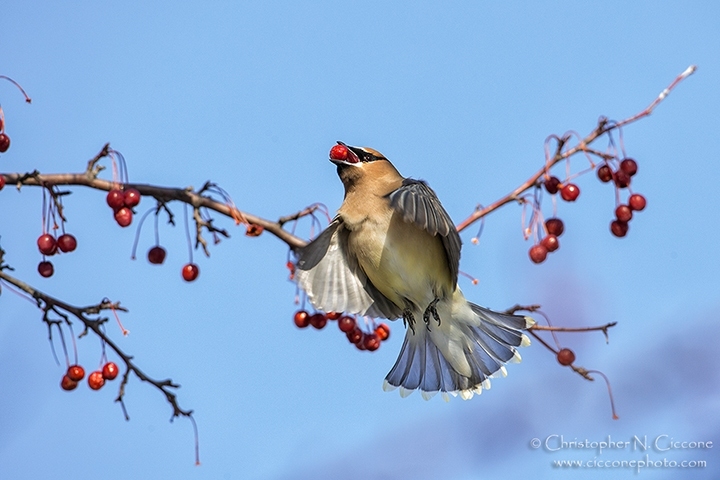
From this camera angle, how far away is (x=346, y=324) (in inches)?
162

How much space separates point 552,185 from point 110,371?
2.09 metres

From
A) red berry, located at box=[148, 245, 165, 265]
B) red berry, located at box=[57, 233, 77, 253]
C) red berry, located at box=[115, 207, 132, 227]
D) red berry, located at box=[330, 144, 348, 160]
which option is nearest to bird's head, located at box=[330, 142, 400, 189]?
red berry, located at box=[330, 144, 348, 160]

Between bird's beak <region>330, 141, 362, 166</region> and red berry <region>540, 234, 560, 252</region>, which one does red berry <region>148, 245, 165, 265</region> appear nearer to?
bird's beak <region>330, 141, 362, 166</region>

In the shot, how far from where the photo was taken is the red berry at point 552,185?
3.84 metres

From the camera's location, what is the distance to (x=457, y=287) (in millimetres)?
4367

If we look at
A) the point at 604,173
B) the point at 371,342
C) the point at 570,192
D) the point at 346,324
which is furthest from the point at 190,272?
the point at 604,173

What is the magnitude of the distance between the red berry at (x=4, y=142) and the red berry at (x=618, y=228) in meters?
2.69

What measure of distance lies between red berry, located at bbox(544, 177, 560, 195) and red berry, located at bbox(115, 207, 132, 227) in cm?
176

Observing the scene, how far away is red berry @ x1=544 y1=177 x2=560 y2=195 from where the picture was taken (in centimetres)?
384

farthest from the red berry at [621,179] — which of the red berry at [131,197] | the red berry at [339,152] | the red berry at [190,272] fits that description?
the red berry at [131,197]

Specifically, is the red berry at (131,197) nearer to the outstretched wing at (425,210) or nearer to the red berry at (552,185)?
the outstretched wing at (425,210)

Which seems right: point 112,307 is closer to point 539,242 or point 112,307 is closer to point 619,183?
point 539,242

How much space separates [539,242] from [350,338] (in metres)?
0.98

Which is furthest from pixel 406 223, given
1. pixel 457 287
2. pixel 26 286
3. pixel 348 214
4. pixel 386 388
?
pixel 26 286
